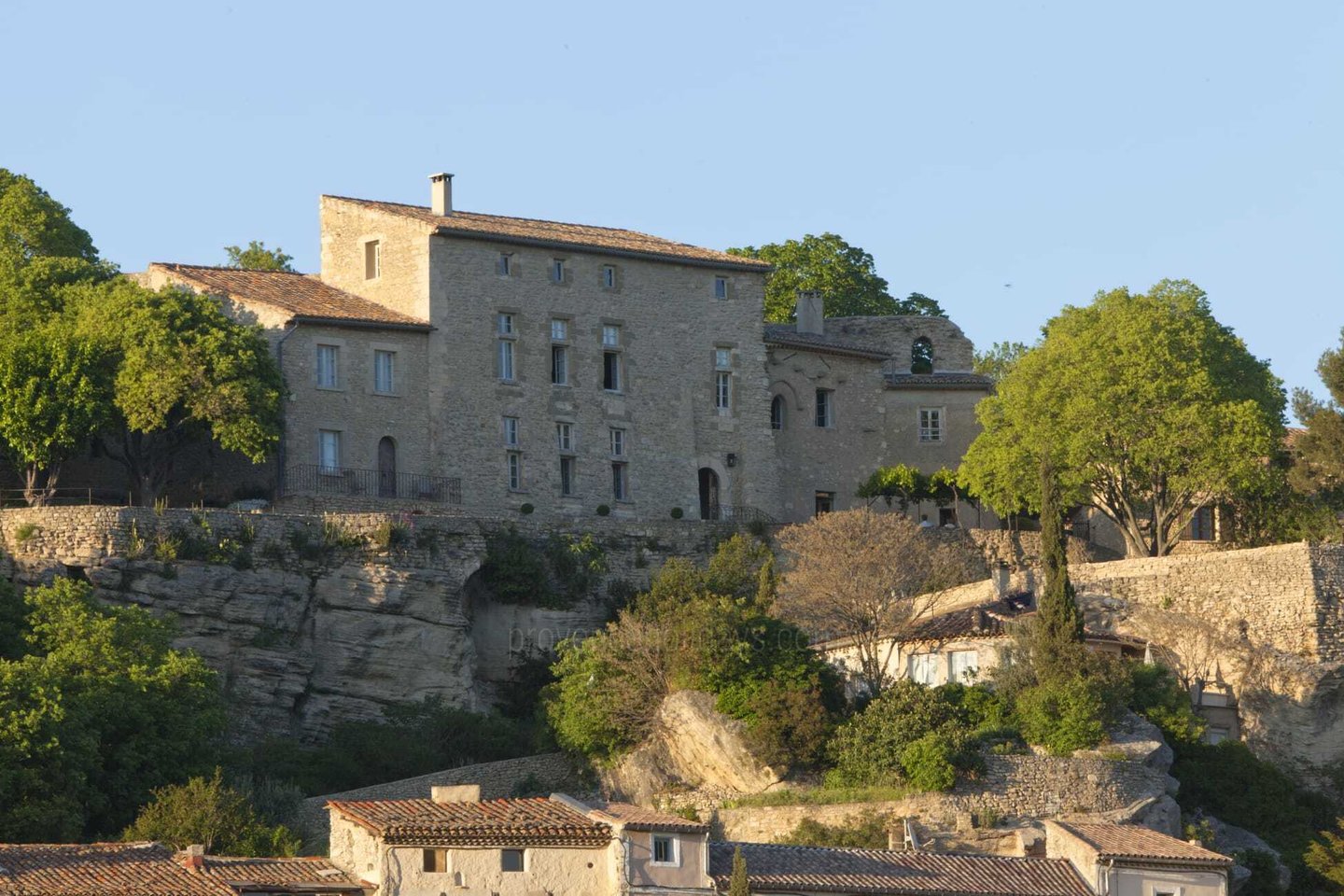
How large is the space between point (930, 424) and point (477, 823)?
3788cm

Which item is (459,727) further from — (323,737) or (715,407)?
(715,407)

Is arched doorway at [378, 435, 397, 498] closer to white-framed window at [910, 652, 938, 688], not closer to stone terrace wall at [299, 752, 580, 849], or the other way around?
stone terrace wall at [299, 752, 580, 849]

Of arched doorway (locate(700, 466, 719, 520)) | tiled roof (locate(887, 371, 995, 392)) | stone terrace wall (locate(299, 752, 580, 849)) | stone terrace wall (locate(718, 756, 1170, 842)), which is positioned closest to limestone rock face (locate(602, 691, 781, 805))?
stone terrace wall (locate(299, 752, 580, 849))

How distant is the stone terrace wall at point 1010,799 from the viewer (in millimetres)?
59438

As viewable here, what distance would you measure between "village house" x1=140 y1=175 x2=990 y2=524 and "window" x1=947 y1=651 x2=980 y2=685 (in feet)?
45.5

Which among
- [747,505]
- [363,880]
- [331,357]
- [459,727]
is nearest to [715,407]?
[747,505]

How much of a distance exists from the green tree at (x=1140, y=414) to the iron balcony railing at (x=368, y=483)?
14.0 metres

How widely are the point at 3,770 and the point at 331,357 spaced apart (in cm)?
2168

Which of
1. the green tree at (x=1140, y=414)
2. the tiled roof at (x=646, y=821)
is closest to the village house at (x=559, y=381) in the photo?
the green tree at (x=1140, y=414)

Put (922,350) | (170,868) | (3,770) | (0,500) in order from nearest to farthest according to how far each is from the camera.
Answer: (170,868) < (3,770) < (0,500) < (922,350)

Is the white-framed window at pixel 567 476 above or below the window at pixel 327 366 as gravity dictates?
below

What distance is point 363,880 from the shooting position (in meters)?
49.3

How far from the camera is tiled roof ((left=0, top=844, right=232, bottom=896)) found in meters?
46.9

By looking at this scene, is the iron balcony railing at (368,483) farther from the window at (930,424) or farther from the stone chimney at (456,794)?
the stone chimney at (456,794)
